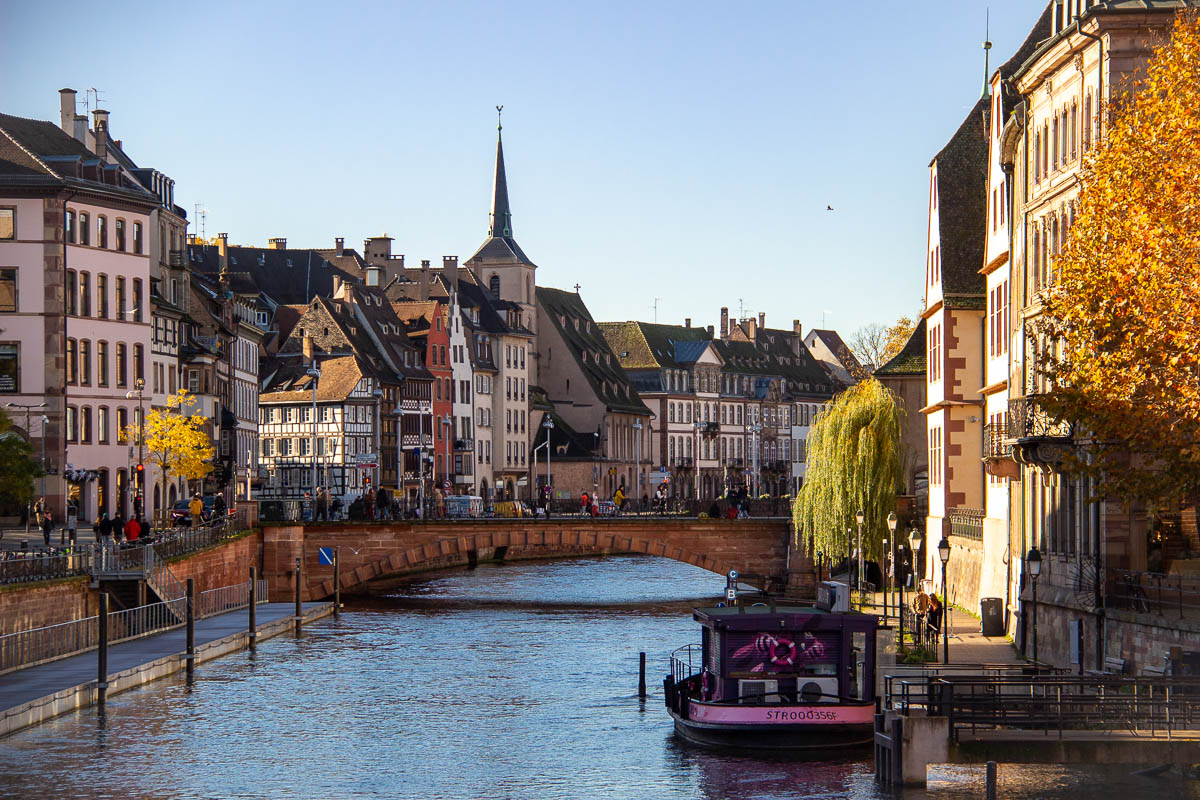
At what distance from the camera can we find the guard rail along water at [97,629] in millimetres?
46688

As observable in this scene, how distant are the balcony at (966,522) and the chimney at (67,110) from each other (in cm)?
4725

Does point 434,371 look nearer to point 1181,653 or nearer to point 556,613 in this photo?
point 556,613

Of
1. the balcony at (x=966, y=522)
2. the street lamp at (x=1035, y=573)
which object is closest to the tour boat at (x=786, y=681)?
the street lamp at (x=1035, y=573)

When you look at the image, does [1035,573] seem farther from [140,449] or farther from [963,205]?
[140,449]

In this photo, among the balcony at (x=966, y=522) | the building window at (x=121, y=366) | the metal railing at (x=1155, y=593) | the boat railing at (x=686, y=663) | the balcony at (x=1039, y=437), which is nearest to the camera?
the metal railing at (x=1155, y=593)

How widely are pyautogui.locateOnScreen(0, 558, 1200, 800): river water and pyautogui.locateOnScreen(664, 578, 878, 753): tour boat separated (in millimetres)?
761

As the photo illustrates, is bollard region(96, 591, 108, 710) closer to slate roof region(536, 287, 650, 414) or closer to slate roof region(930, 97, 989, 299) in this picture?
slate roof region(930, 97, 989, 299)

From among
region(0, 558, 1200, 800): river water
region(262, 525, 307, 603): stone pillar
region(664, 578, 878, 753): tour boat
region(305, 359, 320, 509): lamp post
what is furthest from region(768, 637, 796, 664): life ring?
region(305, 359, 320, 509): lamp post

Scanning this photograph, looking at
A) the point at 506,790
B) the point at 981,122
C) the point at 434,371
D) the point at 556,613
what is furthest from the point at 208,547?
the point at 434,371

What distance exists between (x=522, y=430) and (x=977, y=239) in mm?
90424

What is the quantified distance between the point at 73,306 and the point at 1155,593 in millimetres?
51762

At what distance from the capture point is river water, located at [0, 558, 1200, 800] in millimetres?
34594

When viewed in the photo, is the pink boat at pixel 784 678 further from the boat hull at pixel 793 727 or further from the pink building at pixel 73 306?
the pink building at pixel 73 306

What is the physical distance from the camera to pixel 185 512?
81750mm
